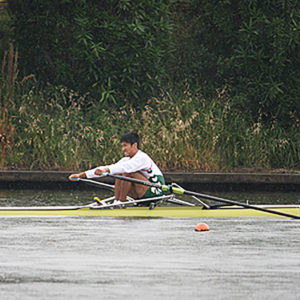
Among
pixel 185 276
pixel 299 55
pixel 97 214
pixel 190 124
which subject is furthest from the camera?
pixel 299 55

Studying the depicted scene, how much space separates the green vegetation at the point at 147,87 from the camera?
69.6ft

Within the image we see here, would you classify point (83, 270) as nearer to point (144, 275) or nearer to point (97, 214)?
point (144, 275)

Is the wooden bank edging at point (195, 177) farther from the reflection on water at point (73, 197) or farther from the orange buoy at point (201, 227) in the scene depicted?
the orange buoy at point (201, 227)

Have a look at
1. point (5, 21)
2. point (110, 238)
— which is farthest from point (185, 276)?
point (5, 21)

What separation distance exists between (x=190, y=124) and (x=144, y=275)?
43.1ft

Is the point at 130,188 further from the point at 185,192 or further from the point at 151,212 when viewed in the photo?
the point at 185,192

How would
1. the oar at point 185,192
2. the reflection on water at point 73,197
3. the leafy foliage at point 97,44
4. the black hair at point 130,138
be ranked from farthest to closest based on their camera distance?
the leafy foliage at point 97,44 < the reflection on water at point 73,197 < the black hair at point 130,138 < the oar at point 185,192

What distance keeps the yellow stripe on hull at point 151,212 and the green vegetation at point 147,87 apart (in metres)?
6.18

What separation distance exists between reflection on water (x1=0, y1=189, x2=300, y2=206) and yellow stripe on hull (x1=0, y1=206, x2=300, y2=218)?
5.53 feet

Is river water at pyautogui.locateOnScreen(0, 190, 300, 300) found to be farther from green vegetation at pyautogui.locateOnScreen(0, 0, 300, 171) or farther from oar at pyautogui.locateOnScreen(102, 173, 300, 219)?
green vegetation at pyautogui.locateOnScreen(0, 0, 300, 171)

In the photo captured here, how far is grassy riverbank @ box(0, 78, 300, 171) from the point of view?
20812mm

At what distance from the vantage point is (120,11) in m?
25.5

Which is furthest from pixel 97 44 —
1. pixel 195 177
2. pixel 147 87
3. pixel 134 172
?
pixel 134 172

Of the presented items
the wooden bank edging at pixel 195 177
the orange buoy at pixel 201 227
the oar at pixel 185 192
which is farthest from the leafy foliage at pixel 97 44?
the orange buoy at pixel 201 227
